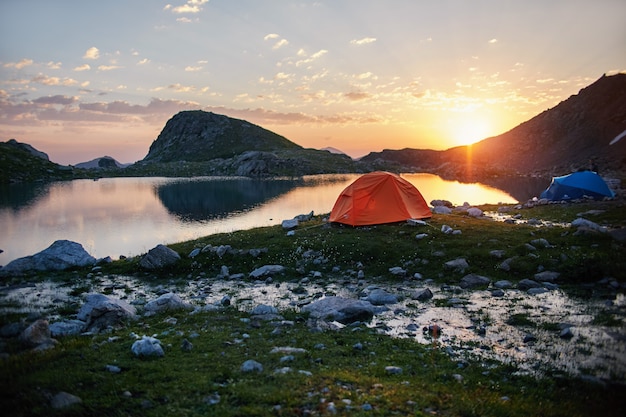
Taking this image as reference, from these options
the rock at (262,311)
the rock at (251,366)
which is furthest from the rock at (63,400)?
the rock at (262,311)

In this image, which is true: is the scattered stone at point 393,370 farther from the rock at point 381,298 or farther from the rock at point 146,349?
the rock at point 381,298

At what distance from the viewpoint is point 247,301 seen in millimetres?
17375

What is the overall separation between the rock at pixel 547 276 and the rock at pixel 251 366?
14.1m

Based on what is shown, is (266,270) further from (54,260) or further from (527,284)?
(54,260)

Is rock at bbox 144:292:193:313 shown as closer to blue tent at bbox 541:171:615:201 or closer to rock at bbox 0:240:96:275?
rock at bbox 0:240:96:275

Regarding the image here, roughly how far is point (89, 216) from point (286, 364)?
1921 inches

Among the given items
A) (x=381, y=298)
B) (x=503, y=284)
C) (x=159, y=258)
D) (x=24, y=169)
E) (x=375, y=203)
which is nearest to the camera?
(x=381, y=298)

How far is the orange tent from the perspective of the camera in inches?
1086

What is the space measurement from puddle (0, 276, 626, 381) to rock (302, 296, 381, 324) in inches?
19.8

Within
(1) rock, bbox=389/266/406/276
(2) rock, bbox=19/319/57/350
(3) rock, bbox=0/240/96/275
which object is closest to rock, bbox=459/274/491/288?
(1) rock, bbox=389/266/406/276

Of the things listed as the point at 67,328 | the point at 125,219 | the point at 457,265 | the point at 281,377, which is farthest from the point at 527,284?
the point at 125,219

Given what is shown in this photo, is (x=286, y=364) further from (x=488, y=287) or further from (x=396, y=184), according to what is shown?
(x=396, y=184)

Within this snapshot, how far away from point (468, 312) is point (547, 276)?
572 centimetres

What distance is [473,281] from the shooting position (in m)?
18.1
